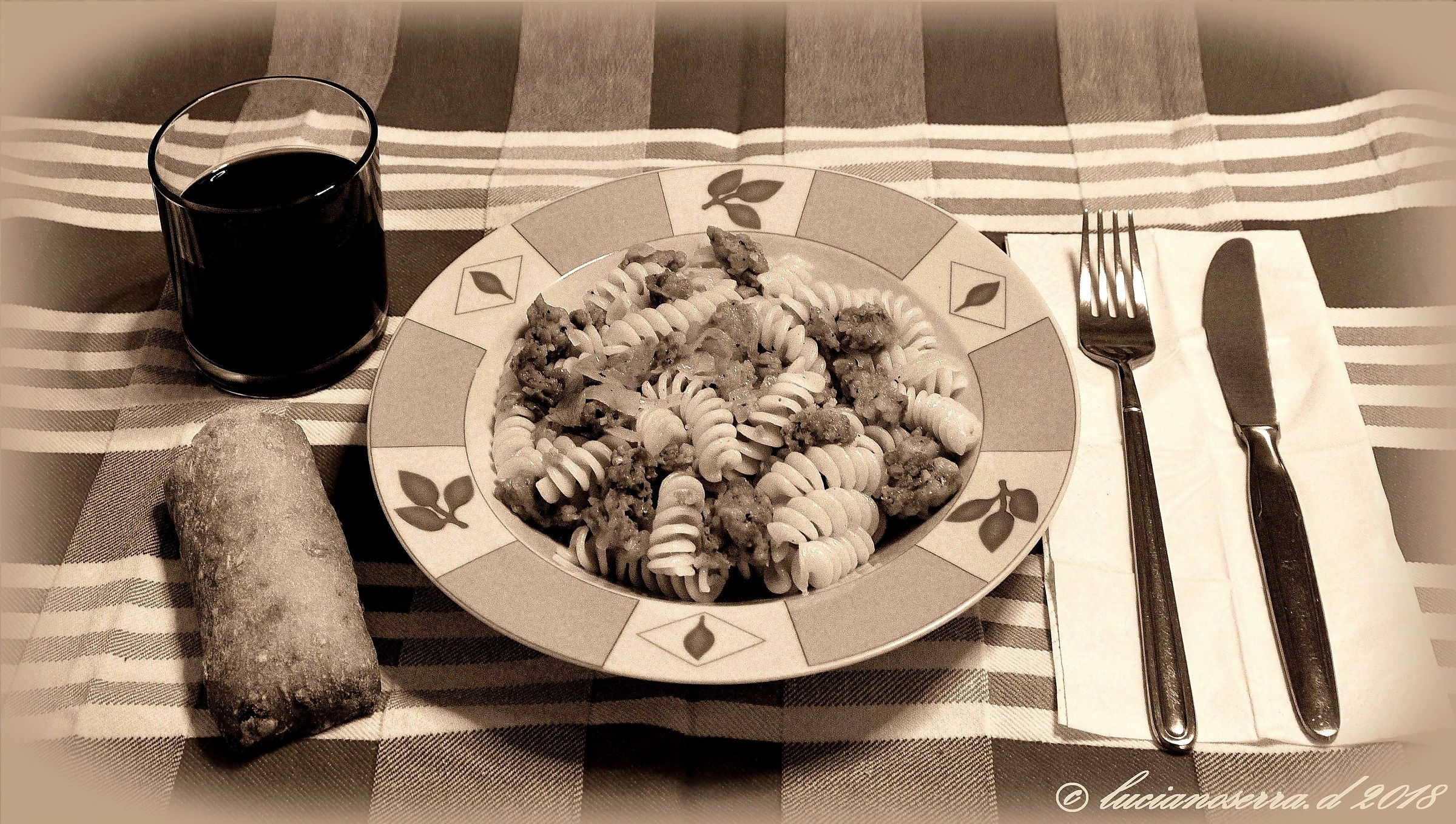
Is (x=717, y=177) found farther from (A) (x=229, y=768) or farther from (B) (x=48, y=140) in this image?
(B) (x=48, y=140)

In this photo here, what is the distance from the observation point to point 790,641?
1.87 m

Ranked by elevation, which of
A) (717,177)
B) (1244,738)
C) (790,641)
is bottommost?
(1244,738)

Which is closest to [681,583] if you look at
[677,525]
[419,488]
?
[677,525]

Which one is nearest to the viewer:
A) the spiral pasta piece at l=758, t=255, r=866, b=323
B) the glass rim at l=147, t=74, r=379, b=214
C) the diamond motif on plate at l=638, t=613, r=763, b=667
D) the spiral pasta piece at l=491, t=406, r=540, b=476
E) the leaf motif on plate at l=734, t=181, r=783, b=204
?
the diamond motif on plate at l=638, t=613, r=763, b=667

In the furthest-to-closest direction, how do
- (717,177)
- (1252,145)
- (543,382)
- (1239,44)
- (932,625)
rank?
(1239,44)
(1252,145)
(717,177)
(543,382)
(932,625)

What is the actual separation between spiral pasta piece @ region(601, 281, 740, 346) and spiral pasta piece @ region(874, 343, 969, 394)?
1.15 ft

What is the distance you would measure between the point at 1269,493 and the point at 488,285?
1.70 meters

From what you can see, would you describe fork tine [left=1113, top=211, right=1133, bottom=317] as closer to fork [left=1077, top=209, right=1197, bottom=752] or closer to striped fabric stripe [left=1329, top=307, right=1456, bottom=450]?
fork [left=1077, top=209, right=1197, bottom=752]

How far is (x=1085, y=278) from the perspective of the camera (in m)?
2.83

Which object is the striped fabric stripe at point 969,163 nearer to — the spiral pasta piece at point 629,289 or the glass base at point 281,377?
the glass base at point 281,377

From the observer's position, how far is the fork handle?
2035 mm

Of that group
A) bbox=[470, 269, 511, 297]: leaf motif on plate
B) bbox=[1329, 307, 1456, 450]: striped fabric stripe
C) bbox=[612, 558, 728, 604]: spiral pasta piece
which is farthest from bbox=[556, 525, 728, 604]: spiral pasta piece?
bbox=[1329, 307, 1456, 450]: striped fabric stripe

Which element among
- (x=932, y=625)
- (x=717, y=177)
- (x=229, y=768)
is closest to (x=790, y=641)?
(x=932, y=625)

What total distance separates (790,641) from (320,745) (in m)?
0.89
